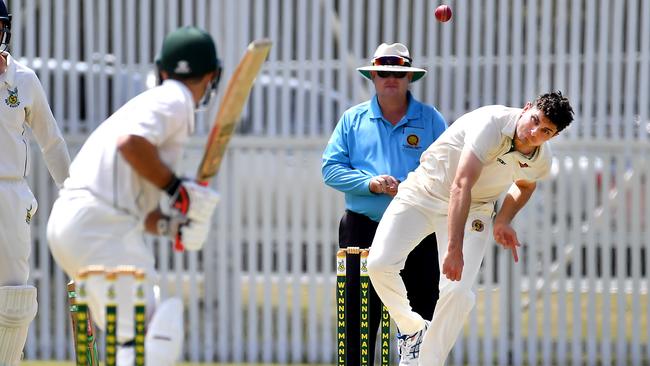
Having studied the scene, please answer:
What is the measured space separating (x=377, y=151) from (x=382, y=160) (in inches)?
2.1

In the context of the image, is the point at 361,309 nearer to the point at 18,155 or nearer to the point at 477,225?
the point at 477,225

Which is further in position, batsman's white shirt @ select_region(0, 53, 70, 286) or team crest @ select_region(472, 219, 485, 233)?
team crest @ select_region(472, 219, 485, 233)

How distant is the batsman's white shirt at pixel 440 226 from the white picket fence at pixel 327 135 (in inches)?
104

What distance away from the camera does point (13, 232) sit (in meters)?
5.95

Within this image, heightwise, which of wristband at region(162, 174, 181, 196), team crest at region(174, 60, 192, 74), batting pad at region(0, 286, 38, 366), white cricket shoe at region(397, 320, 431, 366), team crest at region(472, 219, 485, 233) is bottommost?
white cricket shoe at region(397, 320, 431, 366)

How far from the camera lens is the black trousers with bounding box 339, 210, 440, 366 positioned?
6480mm

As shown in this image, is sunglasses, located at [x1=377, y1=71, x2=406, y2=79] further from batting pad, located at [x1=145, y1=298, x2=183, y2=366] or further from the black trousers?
batting pad, located at [x1=145, y1=298, x2=183, y2=366]

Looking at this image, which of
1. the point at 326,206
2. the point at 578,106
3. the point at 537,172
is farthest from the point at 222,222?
the point at 537,172

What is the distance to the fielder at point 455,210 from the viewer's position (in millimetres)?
5801

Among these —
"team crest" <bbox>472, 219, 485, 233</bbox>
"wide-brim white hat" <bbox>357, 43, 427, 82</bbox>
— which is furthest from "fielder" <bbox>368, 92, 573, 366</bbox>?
"wide-brim white hat" <bbox>357, 43, 427, 82</bbox>

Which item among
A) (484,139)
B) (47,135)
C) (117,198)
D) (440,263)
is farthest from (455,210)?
(47,135)

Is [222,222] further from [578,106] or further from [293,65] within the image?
[578,106]

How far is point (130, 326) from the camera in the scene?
4.71m

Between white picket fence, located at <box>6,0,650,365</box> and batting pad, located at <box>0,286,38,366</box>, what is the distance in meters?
2.92
